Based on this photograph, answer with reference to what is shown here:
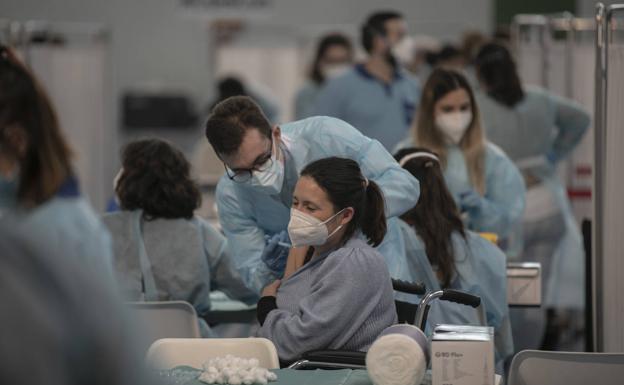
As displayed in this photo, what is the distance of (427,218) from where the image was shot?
4.14 meters

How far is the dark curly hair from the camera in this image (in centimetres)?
432

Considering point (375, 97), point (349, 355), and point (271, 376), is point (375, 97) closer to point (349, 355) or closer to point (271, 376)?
point (349, 355)

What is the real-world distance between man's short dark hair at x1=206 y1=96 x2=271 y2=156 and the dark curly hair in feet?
2.06

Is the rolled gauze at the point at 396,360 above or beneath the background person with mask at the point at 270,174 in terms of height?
beneath

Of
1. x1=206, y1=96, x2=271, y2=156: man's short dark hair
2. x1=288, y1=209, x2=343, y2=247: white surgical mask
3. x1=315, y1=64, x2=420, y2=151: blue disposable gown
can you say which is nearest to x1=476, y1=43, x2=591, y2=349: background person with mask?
x1=315, y1=64, x2=420, y2=151: blue disposable gown

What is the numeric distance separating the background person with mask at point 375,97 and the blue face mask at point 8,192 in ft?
17.6

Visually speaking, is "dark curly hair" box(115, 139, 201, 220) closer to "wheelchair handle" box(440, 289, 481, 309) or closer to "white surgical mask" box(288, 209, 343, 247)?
"white surgical mask" box(288, 209, 343, 247)

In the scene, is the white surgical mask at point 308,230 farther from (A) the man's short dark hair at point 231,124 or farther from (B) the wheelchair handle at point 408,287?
(A) the man's short dark hair at point 231,124

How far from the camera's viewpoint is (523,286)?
14.2ft

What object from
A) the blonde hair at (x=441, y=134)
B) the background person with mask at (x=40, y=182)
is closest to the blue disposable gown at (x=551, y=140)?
the blonde hair at (x=441, y=134)

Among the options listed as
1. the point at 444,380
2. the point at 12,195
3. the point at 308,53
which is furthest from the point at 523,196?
the point at 308,53

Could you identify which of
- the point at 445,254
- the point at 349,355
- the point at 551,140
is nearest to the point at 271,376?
the point at 349,355

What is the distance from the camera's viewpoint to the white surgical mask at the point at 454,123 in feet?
17.0

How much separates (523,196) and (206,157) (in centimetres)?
320
